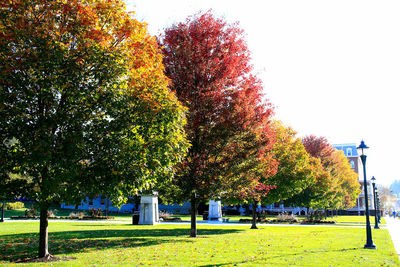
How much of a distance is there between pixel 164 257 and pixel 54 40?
25.7ft

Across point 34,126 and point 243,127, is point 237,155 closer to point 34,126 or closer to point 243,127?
point 243,127

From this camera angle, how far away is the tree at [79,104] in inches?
401

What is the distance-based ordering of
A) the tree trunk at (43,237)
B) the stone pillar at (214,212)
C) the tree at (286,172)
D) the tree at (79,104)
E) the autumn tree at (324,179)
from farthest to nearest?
the autumn tree at (324,179)
the stone pillar at (214,212)
the tree at (286,172)
the tree trunk at (43,237)
the tree at (79,104)

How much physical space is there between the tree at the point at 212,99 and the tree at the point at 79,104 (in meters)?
7.23

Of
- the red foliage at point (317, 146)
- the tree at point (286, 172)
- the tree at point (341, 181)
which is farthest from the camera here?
the tree at point (341, 181)

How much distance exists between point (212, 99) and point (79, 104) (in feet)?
31.0

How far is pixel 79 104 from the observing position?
36.1 feet

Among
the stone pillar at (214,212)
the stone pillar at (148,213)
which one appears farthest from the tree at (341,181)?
the stone pillar at (148,213)

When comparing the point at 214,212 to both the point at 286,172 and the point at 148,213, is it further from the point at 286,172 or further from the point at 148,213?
the point at 286,172

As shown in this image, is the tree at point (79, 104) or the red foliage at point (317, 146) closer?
the tree at point (79, 104)

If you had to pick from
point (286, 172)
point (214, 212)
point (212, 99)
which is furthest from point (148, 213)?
point (212, 99)

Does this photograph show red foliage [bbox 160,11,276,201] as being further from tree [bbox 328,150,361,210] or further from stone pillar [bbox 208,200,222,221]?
tree [bbox 328,150,361,210]

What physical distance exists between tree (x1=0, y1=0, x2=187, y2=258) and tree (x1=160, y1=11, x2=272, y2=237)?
23.7 feet

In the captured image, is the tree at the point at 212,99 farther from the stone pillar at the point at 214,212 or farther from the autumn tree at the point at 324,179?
the autumn tree at the point at 324,179
